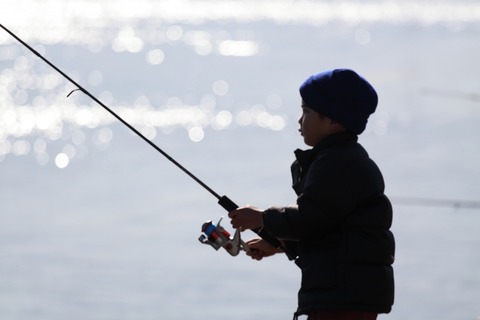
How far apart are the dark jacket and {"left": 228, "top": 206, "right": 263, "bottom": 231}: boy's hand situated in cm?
6

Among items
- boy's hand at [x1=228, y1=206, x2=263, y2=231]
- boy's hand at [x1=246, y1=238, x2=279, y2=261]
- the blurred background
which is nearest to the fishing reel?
boy's hand at [x1=246, y1=238, x2=279, y2=261]

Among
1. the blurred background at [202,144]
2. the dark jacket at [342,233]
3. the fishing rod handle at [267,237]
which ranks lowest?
the dark jacket at [342,233]

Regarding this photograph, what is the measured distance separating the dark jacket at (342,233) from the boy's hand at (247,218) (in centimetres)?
6

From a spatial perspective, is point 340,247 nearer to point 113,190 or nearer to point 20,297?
point 20,297

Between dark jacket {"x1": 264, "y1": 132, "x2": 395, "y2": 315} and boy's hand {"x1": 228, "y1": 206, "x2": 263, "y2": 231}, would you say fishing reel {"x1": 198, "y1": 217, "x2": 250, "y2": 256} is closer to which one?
boy's hand {"x1": 228, "y1": 206, "x2": 263, "y2": 231}

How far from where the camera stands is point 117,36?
920 inches

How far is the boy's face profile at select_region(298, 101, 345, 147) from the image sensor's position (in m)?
4.81

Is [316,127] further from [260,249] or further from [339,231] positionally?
[260,249]

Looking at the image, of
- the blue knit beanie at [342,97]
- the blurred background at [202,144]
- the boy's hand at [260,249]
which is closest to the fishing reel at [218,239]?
the boy's hand at [260,249]

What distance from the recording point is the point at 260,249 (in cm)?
514

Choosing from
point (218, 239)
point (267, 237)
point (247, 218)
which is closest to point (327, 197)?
point (247, 218)

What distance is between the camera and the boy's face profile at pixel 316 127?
4.81 meters

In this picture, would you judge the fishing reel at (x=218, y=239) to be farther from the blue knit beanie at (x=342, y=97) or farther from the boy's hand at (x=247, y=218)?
the blue knit beanie at (x=342, y=97)

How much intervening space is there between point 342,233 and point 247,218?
0.91 ft
